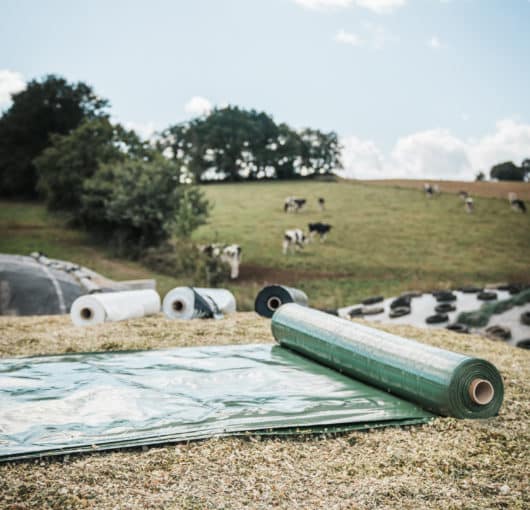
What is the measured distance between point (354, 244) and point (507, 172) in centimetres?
1179

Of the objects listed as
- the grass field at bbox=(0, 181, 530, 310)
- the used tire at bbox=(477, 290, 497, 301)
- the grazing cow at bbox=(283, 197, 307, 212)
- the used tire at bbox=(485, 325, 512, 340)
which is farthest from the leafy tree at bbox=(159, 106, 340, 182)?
the used tire at bbox=(485, 325, 512, 340)

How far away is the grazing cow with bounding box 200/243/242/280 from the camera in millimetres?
15215

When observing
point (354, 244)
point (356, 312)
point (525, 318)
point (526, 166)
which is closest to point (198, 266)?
point (356, 312)

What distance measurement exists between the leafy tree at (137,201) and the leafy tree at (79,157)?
1225 millimetres

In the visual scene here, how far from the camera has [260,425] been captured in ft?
13.7

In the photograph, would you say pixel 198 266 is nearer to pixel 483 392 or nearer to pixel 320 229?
pixel 320 229

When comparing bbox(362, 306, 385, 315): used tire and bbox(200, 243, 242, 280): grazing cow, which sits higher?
bbox(200, 243, 242, 280): grazing cow

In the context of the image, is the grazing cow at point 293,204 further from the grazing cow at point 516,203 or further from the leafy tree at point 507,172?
the leafy tree at point 507,172

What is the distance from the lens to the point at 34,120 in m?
27.0

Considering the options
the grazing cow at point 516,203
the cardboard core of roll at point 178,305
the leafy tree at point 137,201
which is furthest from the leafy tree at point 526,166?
the cardboard core of roll at point 178,305

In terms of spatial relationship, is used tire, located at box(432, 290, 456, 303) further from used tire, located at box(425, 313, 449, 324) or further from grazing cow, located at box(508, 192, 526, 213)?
grazing cow, located at box(508, 192, 526, 213)

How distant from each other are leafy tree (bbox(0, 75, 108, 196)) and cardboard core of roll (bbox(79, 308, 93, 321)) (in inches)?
737

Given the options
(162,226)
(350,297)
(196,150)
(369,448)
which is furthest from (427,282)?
(196,150)

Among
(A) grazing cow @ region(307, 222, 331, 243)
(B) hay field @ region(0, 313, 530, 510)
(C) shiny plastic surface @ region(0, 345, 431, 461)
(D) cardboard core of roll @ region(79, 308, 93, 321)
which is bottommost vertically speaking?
(B) hay field @ region(0, 313, 530, 510)
